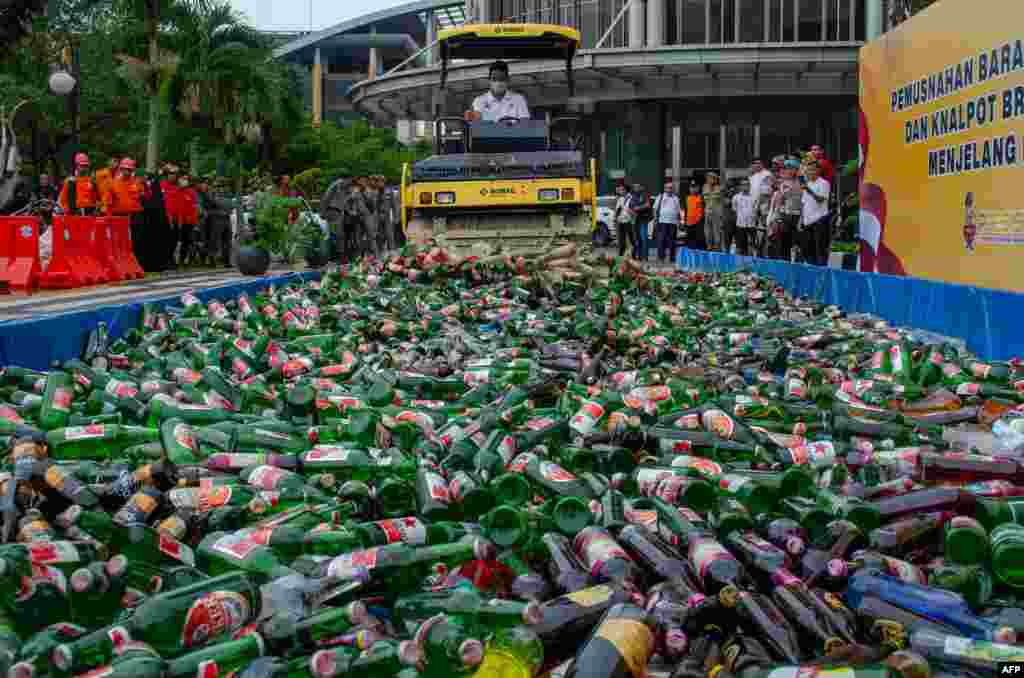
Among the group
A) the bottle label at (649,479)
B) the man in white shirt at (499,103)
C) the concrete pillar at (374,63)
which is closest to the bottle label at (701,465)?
the bottle label at (649,479)

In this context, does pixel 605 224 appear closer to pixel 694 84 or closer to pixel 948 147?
pixel 694 84

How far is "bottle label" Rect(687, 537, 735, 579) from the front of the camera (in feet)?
10.7

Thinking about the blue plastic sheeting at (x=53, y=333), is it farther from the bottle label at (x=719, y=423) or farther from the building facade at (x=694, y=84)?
the building facade at (x=694, y=84)

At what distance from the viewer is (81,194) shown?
1895 cm

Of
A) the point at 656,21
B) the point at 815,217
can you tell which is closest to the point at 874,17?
the point at 656,21

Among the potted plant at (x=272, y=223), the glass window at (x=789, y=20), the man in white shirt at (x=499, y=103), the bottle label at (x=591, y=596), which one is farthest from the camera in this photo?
the glass window at (x=789, y=20)

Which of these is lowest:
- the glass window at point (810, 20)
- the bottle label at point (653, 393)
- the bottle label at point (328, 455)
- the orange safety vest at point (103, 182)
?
the bottle label at point (328, 455)

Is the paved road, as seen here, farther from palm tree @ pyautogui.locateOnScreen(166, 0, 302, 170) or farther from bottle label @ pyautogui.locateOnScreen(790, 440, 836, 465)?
palm tree @ pyautogui.locateOnScreen(166, 0, 302, 170)

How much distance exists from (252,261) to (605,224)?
51.4 feet

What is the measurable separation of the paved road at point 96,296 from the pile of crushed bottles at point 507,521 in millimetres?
6145

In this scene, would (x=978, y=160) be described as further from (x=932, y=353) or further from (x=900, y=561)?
(x=900, y=561)

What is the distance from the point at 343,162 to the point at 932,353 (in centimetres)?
5580

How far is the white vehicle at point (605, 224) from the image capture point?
3272 centimetres

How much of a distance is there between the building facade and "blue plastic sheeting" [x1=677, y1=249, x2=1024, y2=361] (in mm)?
22971
